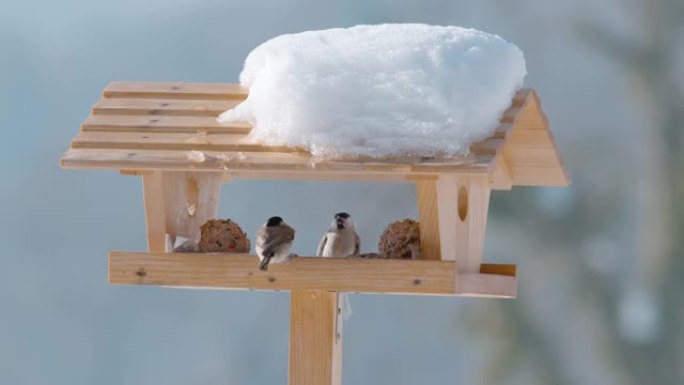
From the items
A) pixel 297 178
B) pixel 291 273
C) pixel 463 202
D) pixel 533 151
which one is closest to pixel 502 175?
pixel 533 151

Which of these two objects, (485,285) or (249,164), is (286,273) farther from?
(485,285)

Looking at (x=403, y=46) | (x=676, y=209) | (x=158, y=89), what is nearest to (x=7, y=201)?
(x=676, y=209)

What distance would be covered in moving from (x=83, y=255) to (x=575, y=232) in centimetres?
227

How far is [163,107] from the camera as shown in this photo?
303cm

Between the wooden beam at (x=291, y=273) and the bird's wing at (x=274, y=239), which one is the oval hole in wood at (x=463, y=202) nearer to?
the wooden beam at (x=291, y=273)

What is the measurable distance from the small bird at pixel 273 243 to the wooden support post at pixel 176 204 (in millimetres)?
346

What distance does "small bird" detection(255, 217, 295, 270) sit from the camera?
110 inches

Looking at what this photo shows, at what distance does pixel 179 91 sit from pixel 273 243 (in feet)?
1.50

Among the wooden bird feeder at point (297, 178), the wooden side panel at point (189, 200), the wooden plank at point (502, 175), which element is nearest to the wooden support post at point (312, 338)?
the wooden bird feeder at point (297, 178)

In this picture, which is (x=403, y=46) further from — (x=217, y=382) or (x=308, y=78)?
(x=217, y=382)

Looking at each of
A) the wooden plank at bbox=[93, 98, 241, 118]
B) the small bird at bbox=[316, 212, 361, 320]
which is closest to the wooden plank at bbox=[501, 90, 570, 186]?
the small bird at bbox=[316, 212, 361, 320]

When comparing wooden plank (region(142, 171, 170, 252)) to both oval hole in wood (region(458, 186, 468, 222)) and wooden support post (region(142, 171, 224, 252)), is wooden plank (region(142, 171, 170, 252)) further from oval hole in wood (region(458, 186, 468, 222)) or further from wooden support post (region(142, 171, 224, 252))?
oval hole in wood (region(458, 186, 468, 222))

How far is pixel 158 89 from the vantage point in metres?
3.11

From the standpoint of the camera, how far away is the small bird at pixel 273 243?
279 centimetres
